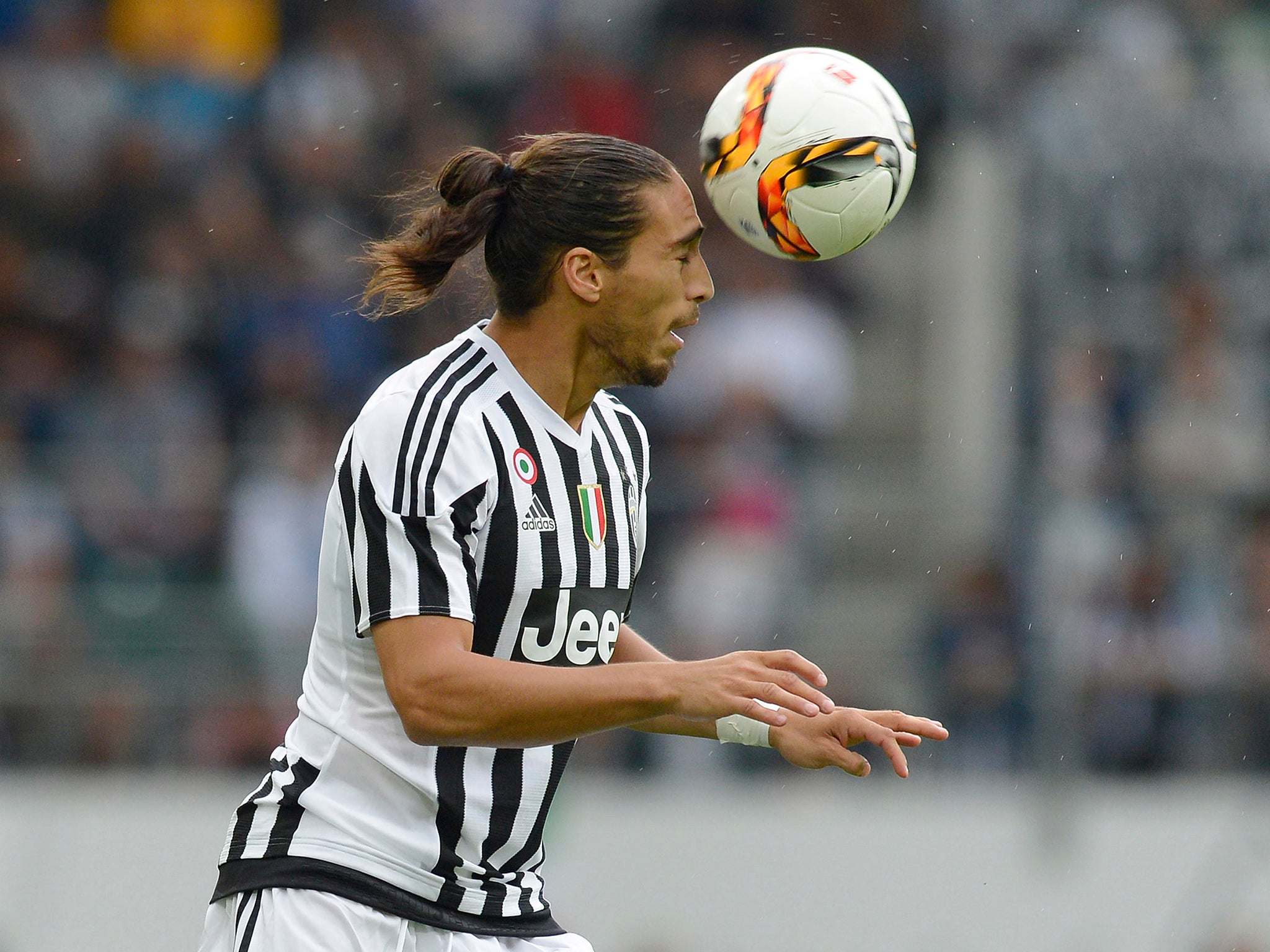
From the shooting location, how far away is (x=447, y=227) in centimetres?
394

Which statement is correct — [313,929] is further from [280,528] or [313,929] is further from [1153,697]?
[1153,697]

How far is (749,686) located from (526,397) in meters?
0.93

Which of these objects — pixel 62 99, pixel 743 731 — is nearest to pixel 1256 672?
pixel 743 731

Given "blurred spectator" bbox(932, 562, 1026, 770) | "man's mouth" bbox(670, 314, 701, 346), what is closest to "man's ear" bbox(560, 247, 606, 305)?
"man's mouth" bbox(670, 314, 701, 346)

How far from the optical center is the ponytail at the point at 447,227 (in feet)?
12.9

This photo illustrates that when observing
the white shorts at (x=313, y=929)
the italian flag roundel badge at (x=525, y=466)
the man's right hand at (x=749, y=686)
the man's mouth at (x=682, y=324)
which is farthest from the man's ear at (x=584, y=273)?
the white shorts at (x=313, y=929)

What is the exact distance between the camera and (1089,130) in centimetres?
954

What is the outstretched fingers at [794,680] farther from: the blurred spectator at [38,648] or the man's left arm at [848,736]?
the blurred spectator at [38,648]

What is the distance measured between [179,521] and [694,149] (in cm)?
372

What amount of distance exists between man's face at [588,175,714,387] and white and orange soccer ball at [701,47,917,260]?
715 mm

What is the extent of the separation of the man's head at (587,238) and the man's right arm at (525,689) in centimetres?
80

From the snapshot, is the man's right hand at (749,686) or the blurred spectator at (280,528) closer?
the man's right hand at (749,686)

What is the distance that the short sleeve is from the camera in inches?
138

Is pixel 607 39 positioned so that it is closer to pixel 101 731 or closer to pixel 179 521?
pixel 179 521
